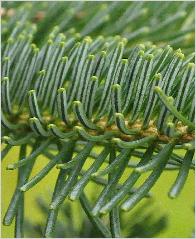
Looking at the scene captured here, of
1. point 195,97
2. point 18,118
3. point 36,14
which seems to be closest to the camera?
point 195,97

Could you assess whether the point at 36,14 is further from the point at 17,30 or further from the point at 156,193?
the point at 156,193

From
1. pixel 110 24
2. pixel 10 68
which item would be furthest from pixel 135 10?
pixel 10 68

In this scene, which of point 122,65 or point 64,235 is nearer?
point 122,65

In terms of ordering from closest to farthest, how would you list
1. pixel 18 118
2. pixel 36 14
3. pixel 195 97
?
1. pixel 195 97
2. pixel 18 118
3. pixel 36 14

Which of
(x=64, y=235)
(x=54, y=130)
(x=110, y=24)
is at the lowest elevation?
(x=64, y=235)

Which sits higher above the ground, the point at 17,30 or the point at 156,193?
the point at 17,30

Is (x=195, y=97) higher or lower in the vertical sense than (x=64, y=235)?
higher

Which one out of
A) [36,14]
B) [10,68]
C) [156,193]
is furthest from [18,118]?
[156,193]

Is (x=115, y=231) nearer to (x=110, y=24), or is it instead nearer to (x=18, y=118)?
(x=18, y=118)

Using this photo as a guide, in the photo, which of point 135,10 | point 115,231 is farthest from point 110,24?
point 115,231
